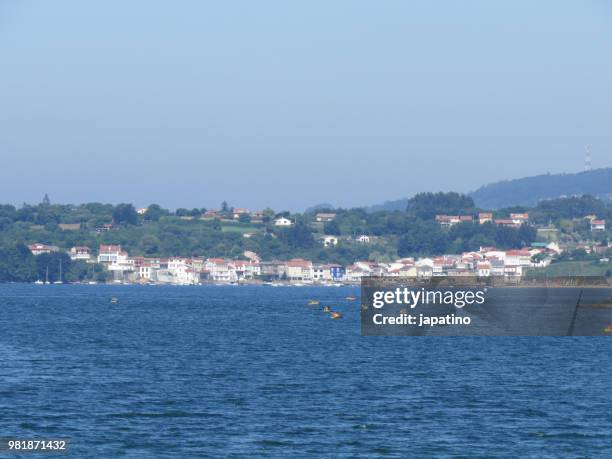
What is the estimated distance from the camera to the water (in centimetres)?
4584

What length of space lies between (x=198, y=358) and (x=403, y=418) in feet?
97.1

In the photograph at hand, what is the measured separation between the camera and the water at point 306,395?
4584cm

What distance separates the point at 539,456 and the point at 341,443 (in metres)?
6.98

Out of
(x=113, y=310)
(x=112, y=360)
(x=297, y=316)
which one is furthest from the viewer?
(x=113, y=310)

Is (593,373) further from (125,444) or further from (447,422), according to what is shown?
(125,444)

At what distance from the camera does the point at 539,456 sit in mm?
43875

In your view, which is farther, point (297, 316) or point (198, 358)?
point (297, 316)

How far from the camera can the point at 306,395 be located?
58375 mm

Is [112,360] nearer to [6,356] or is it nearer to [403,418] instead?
[6,356]

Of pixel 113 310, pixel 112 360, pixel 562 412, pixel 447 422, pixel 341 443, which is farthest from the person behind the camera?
pixel 113 310

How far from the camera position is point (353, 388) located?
61.5 metres

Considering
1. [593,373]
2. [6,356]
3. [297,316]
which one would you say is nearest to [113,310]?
[297,316]

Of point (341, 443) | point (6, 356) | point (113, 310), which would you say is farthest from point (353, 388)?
point (113, 310)

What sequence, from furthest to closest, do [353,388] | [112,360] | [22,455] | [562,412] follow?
[112,360], [353,388], [562,412], [22,455]
